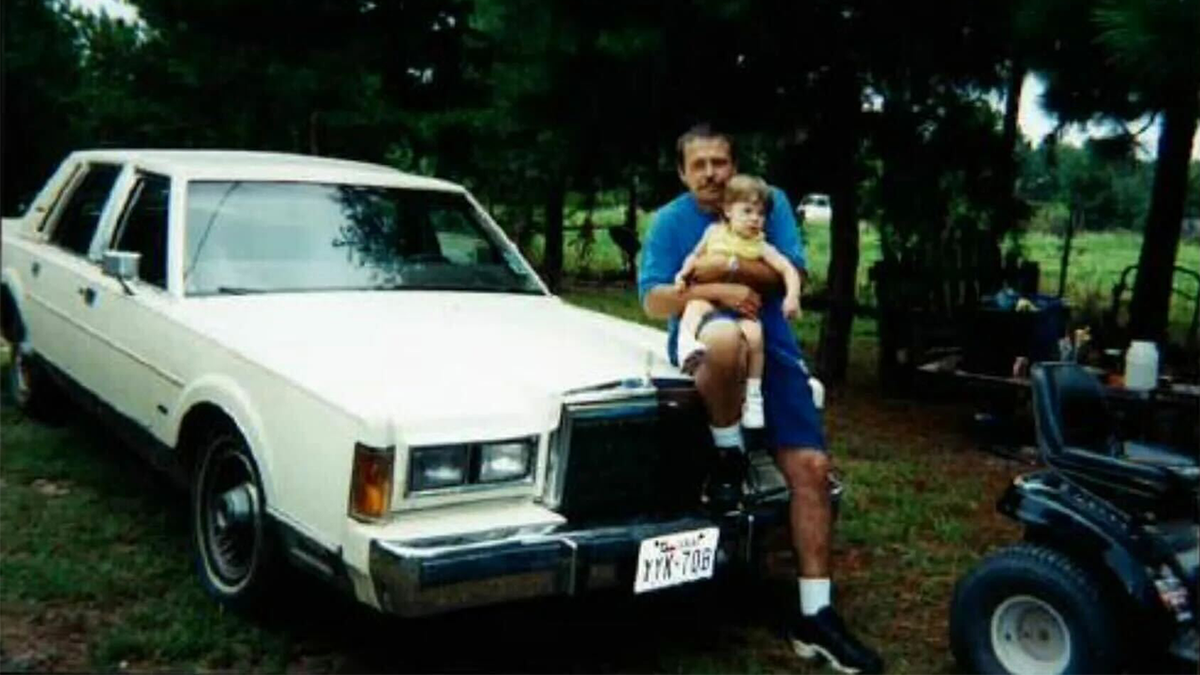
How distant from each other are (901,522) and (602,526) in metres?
2.29

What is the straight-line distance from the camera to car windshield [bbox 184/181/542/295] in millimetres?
4469

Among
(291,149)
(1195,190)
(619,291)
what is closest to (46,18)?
(291,149)

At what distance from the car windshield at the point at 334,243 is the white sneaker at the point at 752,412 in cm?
158

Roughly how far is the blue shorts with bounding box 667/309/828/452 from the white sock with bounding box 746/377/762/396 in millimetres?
164

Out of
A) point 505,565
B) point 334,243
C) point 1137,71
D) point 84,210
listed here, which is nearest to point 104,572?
point 334,243

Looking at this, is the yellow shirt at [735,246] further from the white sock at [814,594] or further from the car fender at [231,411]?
the car fender at [231,411]

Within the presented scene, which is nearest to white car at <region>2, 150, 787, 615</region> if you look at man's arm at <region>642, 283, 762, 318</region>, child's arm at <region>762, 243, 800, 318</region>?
man's arm at <region>642, 283, 762, 318</region>

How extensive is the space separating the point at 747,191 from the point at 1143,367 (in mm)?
2817

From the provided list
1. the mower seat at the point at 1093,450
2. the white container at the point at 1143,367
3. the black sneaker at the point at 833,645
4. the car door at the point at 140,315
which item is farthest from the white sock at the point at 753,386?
the white container at the point at 1143,367

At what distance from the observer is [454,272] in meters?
4.88

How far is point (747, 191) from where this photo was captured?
12.3ft

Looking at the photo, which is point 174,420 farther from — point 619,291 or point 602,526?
point 619,291

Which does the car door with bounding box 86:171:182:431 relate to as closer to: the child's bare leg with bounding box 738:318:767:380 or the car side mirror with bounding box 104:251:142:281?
the car side mirror with bounding box 104:251:142:281

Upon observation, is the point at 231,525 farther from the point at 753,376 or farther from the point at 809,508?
the point at 809,508
